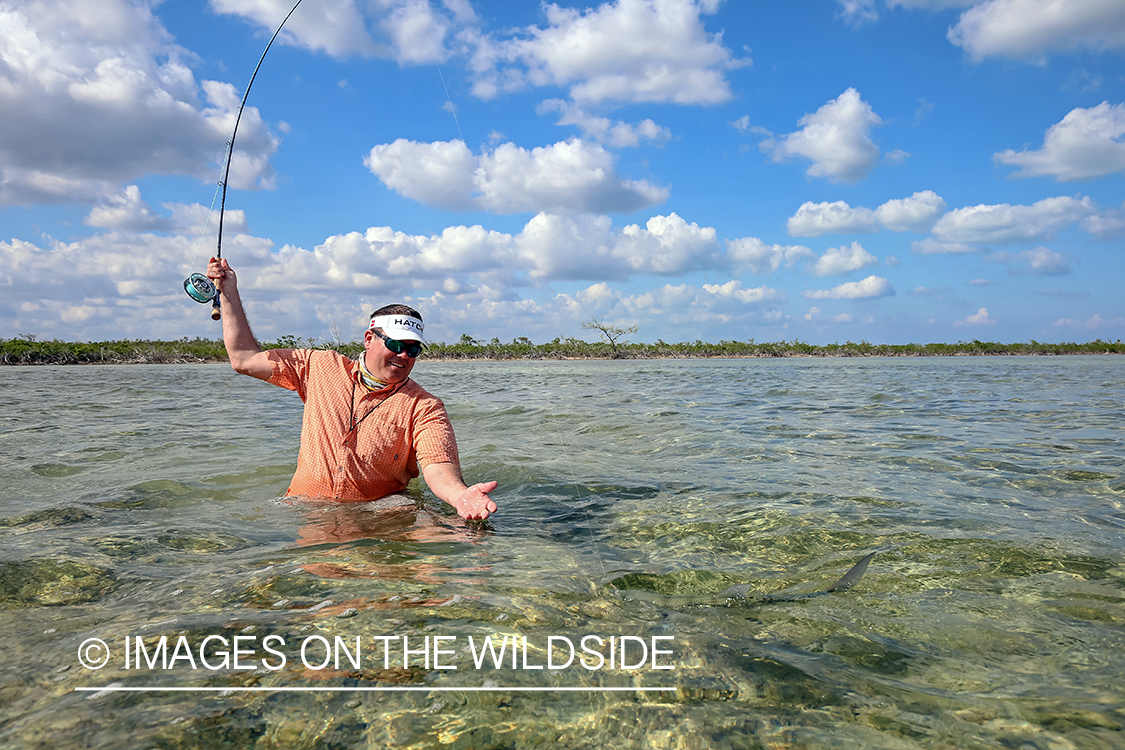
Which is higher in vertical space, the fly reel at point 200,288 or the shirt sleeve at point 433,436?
the fly reel at point 200,288

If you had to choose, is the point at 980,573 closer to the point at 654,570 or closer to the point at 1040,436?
the point at 654,570

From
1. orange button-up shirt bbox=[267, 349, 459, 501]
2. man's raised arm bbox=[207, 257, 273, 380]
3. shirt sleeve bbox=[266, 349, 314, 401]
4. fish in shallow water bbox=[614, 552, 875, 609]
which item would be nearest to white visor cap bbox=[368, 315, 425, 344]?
orange button-up shirt bbox=[267, 349, 459, 501]

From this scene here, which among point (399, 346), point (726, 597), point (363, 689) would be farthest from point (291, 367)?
point (726, 597)

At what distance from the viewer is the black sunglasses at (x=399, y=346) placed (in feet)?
13.9

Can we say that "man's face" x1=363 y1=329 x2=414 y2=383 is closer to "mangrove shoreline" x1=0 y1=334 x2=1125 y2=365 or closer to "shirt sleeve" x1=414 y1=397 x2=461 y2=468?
"shirt sleeve" x1=414 y1=397 x2=461 y2=468

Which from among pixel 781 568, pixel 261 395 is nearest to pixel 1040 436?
pixel 781 568

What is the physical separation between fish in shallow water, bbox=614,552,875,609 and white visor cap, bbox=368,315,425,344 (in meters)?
2.23

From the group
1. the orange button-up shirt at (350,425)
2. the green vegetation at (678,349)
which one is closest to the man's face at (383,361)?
the orange button-up shirt at (350,425)

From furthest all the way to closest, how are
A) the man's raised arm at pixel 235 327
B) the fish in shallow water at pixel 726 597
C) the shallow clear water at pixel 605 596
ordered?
the man's raised arm at pixel 235 327
the fish in shallow water at pixel 726 597
the shallow clear water at pixel 605 596

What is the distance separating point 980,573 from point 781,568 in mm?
1030

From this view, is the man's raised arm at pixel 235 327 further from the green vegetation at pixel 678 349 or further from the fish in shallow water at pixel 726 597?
the green vegetation at pixel 678 349

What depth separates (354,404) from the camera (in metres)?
4.45

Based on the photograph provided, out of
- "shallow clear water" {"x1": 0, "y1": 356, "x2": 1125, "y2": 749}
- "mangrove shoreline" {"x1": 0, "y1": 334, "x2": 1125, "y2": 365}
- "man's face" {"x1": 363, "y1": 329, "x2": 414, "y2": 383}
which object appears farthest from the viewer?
"mangrove shoreline" {"x1": 0, "y1": 334, "x2": 1125, "y2": 365}

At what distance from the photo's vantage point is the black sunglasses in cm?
423
